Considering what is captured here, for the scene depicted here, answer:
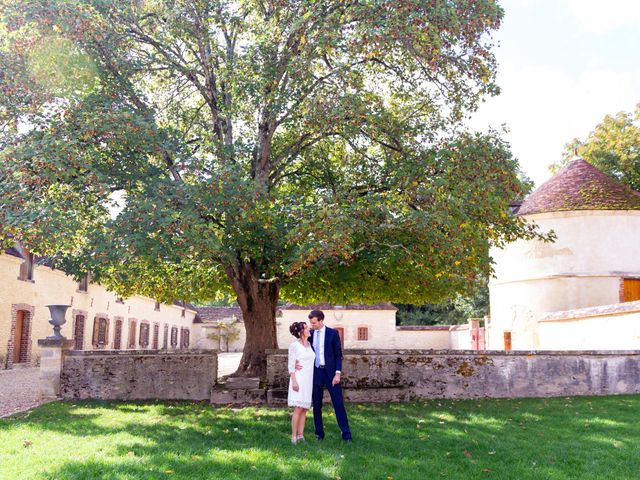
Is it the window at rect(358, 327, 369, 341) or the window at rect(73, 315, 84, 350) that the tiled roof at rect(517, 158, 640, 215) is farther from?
the window at rect(73, 315, 84, 350)

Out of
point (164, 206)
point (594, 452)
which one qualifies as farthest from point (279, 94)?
point (594, 452)

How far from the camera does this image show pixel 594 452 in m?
6.97

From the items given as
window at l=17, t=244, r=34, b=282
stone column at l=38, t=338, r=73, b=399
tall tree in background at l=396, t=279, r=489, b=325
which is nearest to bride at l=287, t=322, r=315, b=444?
stone column at l=38, t=338, r=73, b=399

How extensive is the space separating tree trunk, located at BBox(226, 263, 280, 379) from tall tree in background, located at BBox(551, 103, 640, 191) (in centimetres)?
2324

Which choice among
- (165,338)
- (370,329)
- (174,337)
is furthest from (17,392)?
(174,337)

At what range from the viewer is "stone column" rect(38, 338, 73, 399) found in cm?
1173

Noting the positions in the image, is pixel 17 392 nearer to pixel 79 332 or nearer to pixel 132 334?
pixel 79 332

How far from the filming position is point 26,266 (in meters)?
23.2

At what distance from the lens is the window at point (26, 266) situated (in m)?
22.8

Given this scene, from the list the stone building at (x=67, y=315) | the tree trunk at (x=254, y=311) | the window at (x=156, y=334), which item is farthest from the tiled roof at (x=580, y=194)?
the window at (x=156, y=334)

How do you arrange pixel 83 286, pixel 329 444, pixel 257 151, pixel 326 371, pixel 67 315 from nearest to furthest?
pixel 329 444
pixel 326 371
pixel 257 151
pixel 67 315
pixel 83 286

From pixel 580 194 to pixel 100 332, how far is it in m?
24.5

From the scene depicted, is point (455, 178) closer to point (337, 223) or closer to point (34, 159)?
point (337, 223)

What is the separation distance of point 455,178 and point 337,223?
2.80 metres
